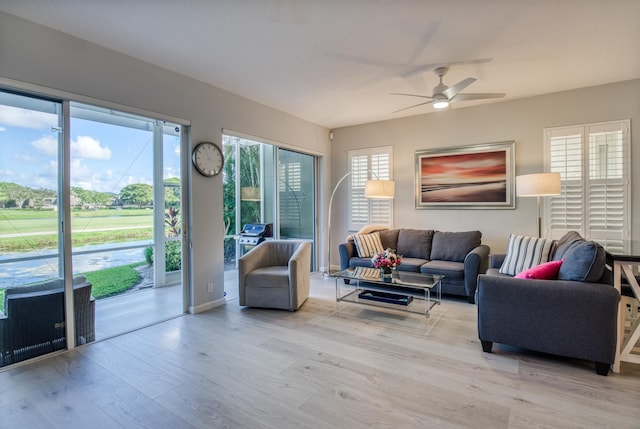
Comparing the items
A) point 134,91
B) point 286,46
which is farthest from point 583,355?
point 134,91

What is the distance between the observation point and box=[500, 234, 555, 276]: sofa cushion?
357 centimetres

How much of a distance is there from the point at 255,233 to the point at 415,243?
2.69 metres

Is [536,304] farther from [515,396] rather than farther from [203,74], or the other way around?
[203,74]

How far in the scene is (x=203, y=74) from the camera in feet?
12.4

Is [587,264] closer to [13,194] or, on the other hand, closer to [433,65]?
[433,65]

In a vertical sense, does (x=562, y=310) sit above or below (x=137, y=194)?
below

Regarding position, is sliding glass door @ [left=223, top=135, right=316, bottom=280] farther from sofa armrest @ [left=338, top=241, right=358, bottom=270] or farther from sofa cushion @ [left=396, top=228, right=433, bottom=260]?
sofa cushion @ [left=396, top=228, right=433, bottom=260]

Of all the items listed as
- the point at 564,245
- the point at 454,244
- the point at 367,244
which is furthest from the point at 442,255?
the point at 564,245

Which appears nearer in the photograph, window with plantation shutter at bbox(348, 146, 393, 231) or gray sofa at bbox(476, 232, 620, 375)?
gray sofa at bbox(476, 232, 620, 375)

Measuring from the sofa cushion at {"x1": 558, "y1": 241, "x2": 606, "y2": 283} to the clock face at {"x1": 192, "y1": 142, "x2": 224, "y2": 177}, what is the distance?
3846 mm

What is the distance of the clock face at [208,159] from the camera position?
3.90 metres

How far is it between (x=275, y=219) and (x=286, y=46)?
10.1 ft

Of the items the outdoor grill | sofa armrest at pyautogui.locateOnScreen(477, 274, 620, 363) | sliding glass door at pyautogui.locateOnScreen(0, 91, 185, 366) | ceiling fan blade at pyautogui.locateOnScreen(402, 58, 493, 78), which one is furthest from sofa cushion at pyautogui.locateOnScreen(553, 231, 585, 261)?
sliding glass door at pyautogui.locateOnScreen(0, 91, 185, 366)

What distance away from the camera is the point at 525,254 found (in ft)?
12.1
